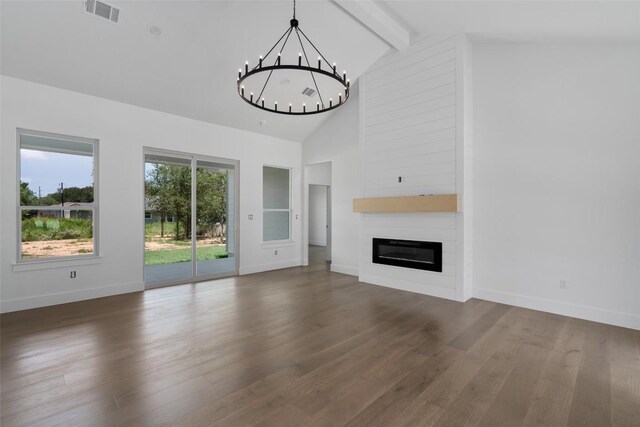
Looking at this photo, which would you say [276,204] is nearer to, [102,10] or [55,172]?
[55,172]

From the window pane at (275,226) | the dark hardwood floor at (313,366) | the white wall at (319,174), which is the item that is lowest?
the dark hardwood floor at (313,366)

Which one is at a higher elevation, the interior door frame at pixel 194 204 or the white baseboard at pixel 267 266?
the interior door frame at pixel 194 204

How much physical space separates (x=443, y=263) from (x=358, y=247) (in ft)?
6.84

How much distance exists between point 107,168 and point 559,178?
6602 mm

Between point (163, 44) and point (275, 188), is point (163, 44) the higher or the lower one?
the higher one

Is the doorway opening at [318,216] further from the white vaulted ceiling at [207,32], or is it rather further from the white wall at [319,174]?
the white vaulted ceiling at [207,32]

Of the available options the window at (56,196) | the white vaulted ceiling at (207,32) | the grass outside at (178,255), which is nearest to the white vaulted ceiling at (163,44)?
the white vaulted ceiling at (207,32)

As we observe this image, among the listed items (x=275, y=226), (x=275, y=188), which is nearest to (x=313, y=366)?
(x=275, y=226)

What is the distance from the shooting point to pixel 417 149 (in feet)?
16.8

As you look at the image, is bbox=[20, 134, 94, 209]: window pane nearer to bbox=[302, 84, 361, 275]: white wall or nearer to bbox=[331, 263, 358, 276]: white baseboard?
bbox=[302, 84, 361, 275]: white wall

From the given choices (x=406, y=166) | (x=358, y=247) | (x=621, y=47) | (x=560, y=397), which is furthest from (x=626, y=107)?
(x=358, y=247)

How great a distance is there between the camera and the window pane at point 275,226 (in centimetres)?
714

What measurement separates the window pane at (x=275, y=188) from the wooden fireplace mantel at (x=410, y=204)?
92.0 inches

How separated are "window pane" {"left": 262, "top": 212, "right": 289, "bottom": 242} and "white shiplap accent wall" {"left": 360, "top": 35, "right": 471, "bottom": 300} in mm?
2339
